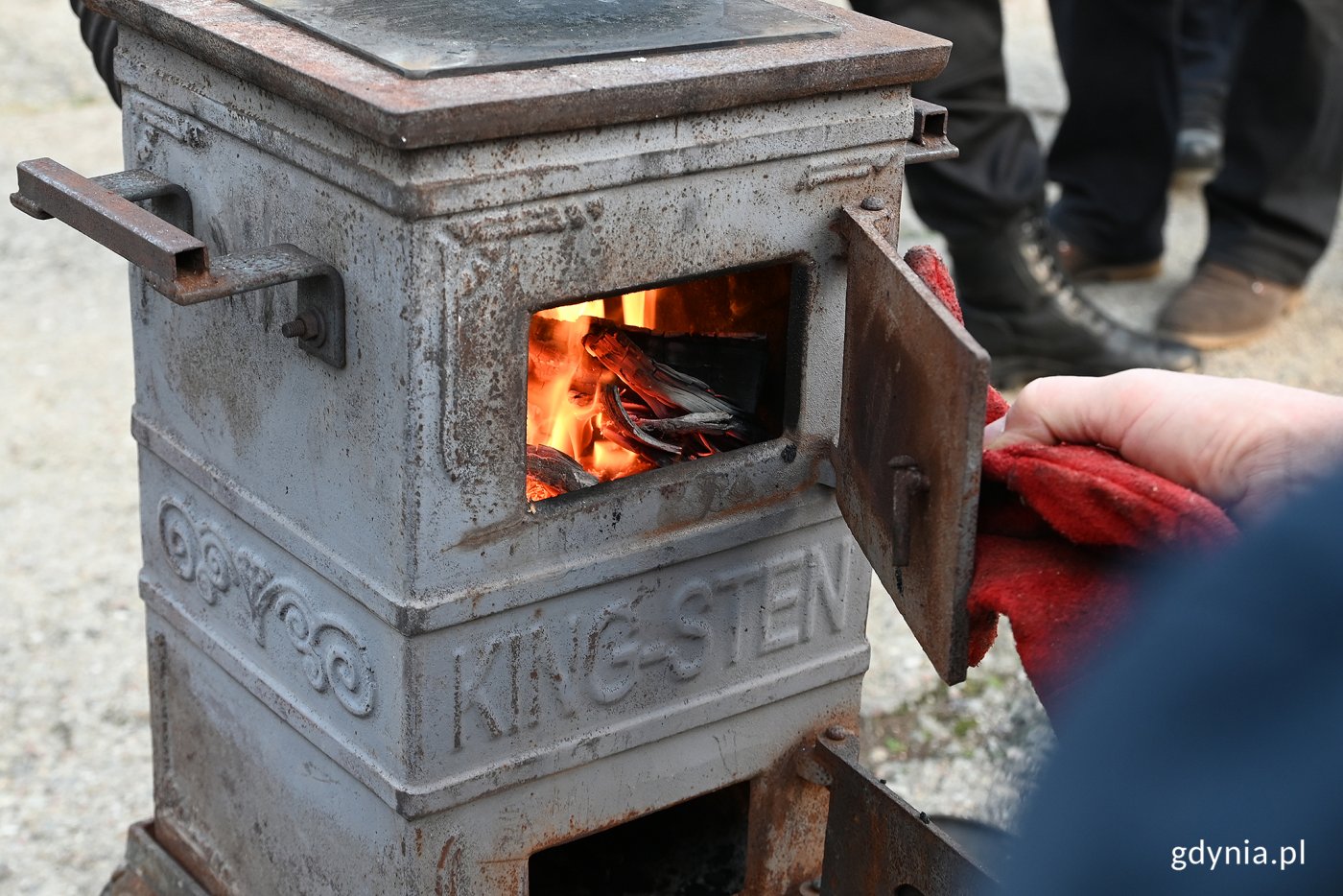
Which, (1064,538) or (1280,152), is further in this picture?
(1280,152)

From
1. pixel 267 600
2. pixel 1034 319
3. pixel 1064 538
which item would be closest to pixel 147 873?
pixel 267 600

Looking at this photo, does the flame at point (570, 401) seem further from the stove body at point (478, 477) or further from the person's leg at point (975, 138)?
the person's leg at point (975, 138)

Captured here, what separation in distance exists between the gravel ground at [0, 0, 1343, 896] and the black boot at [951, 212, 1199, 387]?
30 cm

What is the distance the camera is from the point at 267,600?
185 cm

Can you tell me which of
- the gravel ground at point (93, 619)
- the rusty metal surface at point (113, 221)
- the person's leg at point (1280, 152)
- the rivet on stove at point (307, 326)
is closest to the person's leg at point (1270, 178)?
the person's leg at point (1280, 152)

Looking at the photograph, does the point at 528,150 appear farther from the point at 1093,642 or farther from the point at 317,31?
the point at 1093,642

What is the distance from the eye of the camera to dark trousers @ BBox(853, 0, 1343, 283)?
4109mm

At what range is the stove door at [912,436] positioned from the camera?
58.1 inches

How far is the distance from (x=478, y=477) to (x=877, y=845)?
660 mm

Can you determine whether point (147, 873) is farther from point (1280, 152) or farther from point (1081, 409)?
point (1280, 152)

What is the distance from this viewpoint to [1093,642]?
1385 millimetres

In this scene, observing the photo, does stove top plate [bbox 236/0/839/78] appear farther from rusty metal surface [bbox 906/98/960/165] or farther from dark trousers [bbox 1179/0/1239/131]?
dark trousers [bbox 1179/0/1239/131]

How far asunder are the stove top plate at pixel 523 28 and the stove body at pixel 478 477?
0.12 ft

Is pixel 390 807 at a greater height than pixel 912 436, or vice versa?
pixel 912 436
